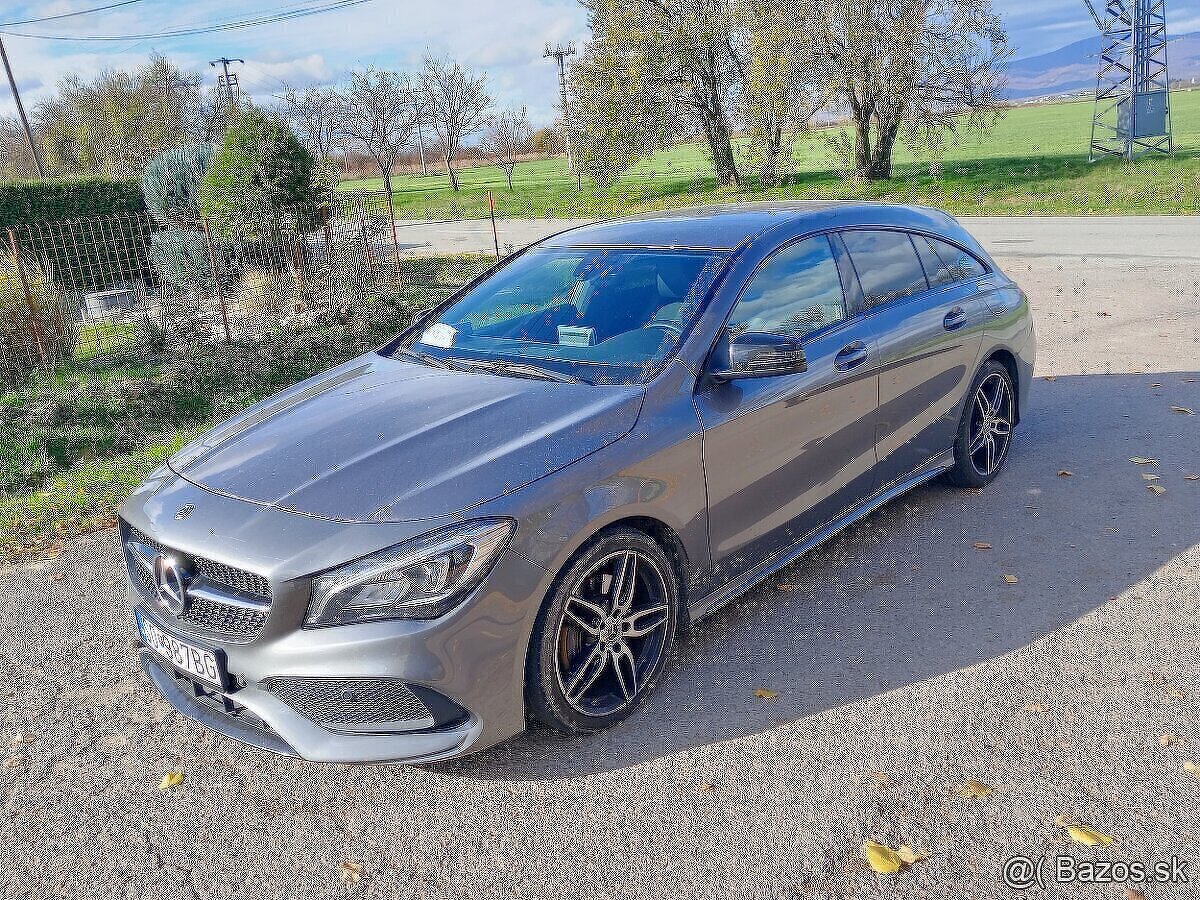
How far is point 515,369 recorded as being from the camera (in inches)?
150

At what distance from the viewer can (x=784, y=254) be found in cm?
408

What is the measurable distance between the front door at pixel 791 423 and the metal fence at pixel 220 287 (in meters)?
7.56

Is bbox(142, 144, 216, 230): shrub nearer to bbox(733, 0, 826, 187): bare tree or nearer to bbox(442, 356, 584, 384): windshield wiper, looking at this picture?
bbox(442, 356, 584, 384): windshield wiper

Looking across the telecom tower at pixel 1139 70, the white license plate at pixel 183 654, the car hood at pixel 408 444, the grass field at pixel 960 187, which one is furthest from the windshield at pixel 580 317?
the telecom tower at pixel 1139 70

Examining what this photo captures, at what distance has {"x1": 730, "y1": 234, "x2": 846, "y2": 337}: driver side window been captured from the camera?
12.6ft

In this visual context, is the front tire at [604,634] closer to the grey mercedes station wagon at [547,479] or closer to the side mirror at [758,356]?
the grey mercedes station wagon at [547,479]

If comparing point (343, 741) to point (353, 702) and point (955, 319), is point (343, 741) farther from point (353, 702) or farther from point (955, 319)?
point (955, 319)

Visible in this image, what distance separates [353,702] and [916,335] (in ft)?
10.6

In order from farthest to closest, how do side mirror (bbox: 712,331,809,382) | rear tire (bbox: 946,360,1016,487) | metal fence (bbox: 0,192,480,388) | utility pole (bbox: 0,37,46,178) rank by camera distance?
utility pole (bbox: 0,37,46,178), metal fence (bbox: 0,192,480,388), rear tire (bbox: 946,360,1016,487), side mirror (bbox: 712,331,809,382)

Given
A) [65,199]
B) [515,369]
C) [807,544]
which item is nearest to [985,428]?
[807,544]

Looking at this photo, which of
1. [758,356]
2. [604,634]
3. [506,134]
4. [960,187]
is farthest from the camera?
[506,134]

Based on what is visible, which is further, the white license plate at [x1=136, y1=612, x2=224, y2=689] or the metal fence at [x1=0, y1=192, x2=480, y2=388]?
the metal fence at [x1=0, y1=192, x2=480, y2=388]

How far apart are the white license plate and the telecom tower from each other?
90.1 feet

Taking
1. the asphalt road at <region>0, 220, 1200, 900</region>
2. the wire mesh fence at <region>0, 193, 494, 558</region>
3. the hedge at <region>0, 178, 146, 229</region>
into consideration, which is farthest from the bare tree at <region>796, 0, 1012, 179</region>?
the asphalt road at <region>0, 220, 1200, 900</region>
